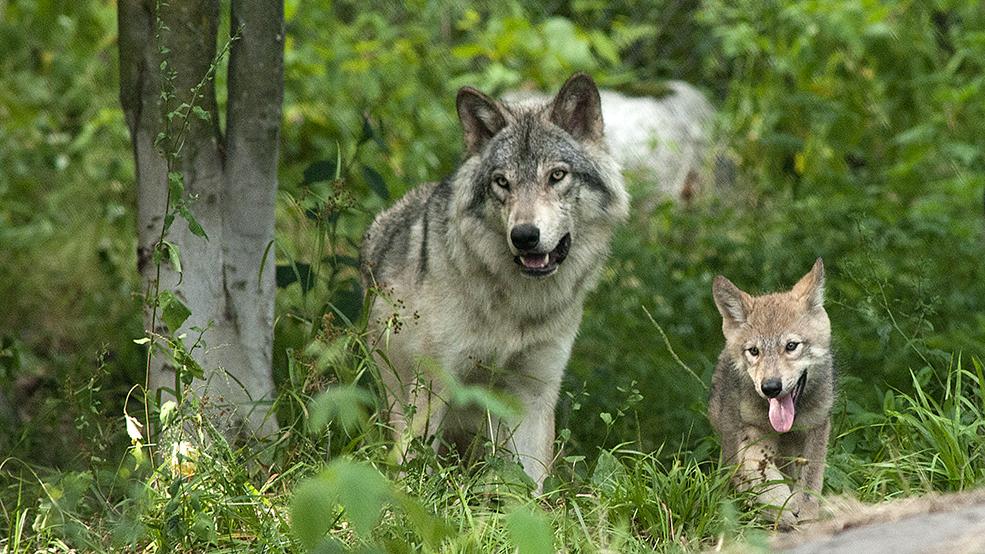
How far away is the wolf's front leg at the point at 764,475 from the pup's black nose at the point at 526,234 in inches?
40.1

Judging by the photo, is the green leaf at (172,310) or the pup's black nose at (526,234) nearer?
the green leaf at (172,310)

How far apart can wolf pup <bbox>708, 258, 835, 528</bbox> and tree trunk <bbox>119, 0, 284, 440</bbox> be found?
5.83 ft

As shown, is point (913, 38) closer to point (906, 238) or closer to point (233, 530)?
point (906, 238)

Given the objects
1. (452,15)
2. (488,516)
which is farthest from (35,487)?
(452,15)

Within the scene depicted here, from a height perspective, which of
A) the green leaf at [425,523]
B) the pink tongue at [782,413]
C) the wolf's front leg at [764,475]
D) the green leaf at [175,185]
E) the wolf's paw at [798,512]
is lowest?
the wolf's paw at [798,512]

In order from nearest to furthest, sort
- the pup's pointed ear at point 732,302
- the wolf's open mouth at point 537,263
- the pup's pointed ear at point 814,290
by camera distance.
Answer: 1. the pup's pointed ear at point 814,290
2. the pup's pointed ear at point 732,302
3. the wolf's open mouth at point 537,263

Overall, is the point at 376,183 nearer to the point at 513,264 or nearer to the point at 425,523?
the point at 513,264

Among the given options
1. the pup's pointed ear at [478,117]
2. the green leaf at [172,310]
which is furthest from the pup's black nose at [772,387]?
the green leaf at [172,310]

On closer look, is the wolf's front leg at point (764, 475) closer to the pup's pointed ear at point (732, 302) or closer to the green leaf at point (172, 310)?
the pup's pointed ear at point (732, 302)

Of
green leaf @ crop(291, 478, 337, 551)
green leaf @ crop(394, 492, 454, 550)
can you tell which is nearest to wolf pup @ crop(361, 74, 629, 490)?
green leaf @ crop(394, 492, 454, 550)

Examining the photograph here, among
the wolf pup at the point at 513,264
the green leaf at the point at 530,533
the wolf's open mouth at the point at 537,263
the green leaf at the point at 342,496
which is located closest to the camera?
the green leaf at the point at 342,496

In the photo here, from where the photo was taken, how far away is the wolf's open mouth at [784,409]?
4.21 m

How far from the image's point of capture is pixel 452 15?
10.6 m

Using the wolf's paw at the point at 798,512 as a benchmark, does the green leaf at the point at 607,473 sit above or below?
above
